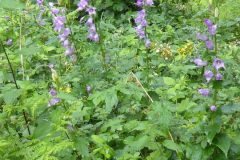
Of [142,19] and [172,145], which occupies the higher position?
[142,19]

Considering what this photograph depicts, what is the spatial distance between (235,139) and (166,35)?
249 cm

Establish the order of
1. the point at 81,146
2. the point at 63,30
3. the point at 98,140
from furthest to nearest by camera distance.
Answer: the point at 63,30
the point at 98,140
the point at 81,146

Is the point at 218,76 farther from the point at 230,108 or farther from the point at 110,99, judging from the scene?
the point at 110,99

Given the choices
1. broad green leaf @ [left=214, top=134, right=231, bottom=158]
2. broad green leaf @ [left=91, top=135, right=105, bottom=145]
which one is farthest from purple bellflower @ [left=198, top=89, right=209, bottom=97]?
broad green leaf @ [left=91, top=135, right=105, bottom=145]

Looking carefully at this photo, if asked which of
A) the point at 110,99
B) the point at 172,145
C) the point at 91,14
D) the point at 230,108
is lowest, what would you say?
the point at 172,145

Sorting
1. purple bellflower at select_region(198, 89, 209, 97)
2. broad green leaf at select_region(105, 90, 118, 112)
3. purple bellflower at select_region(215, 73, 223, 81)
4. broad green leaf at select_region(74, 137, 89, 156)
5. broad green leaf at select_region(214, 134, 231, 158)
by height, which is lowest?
broad green leaf at select_region(214, 134, 231, 158)

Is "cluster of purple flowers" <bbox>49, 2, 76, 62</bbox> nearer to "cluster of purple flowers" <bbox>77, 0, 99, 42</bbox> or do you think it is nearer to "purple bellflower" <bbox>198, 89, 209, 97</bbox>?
"cluster of purple flowers" <bbox>77, 0, 99, 42</bbox>

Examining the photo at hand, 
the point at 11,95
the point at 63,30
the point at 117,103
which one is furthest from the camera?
the point at 63,30

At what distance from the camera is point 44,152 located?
196 cm

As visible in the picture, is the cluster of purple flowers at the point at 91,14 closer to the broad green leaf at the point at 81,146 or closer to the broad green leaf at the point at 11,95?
the broad green leaf at the point at 11,95

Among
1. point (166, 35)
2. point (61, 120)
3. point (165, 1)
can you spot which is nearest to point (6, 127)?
point (61, 120)

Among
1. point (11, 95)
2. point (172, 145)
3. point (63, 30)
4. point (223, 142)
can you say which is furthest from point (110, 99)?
point (63, 30)

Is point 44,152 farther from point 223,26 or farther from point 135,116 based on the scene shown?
point 223,26

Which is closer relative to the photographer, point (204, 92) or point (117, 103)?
point (204, 92)
